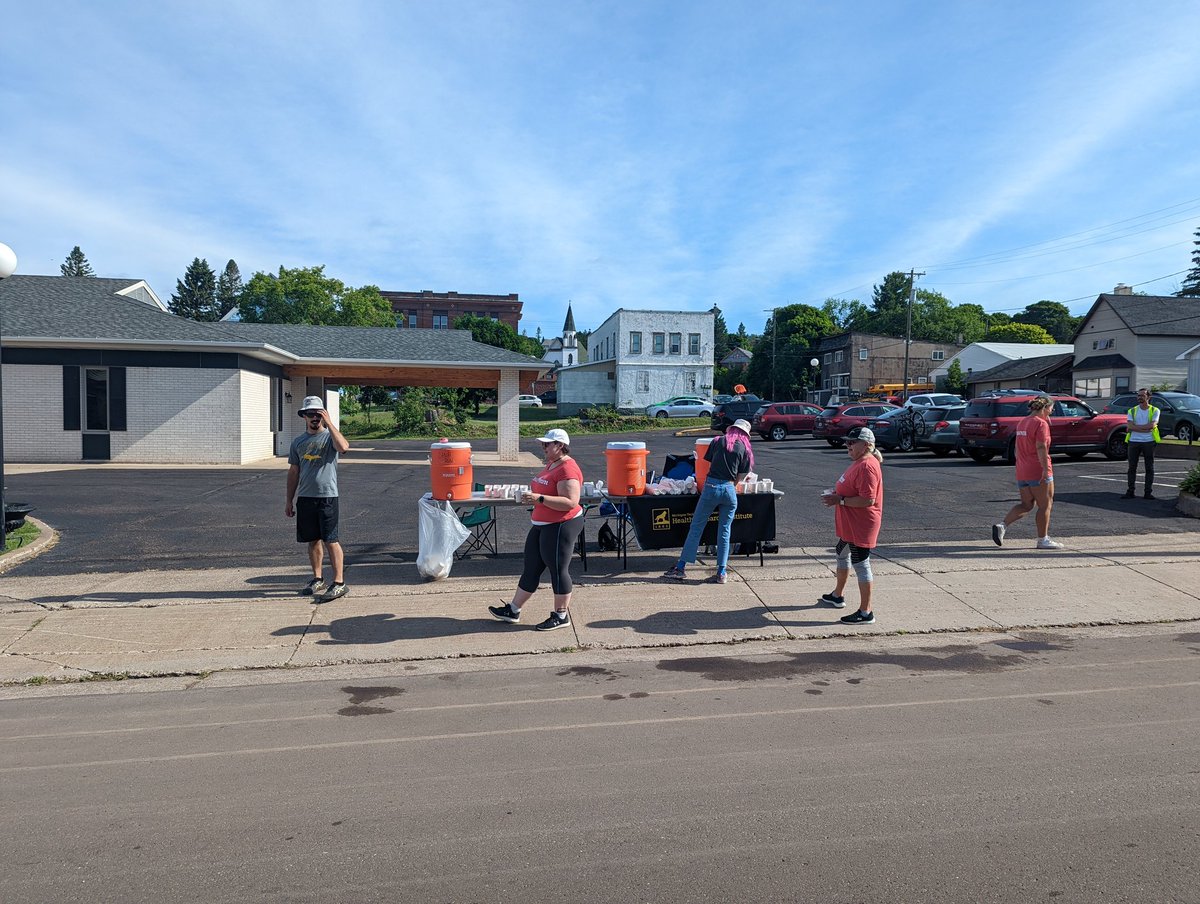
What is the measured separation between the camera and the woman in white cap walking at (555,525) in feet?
22.2

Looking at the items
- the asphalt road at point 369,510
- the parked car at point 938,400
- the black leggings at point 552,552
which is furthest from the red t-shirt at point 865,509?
the parked car at point 938,400

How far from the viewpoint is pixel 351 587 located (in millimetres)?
8445

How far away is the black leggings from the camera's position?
687 centimetres

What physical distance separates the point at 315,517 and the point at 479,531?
291 cm

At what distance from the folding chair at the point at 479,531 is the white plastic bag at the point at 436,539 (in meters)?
0.42

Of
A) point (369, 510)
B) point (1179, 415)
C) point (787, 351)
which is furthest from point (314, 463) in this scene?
point (787, 351)

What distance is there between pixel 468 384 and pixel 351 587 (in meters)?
19.9

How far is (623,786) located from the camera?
4086 mm

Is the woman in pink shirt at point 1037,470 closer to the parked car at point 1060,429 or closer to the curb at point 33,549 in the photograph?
the parked car at point 1060,429

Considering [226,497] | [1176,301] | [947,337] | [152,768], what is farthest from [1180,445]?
[947,337]

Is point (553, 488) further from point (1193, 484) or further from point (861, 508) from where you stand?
point (1193, 484)

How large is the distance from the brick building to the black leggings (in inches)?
4004

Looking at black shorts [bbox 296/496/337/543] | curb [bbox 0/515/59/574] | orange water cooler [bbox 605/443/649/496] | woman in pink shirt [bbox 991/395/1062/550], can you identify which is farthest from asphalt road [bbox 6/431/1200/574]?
black shorts [bbox 296/496/337/543]

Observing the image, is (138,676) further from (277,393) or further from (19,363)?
(277,393)
